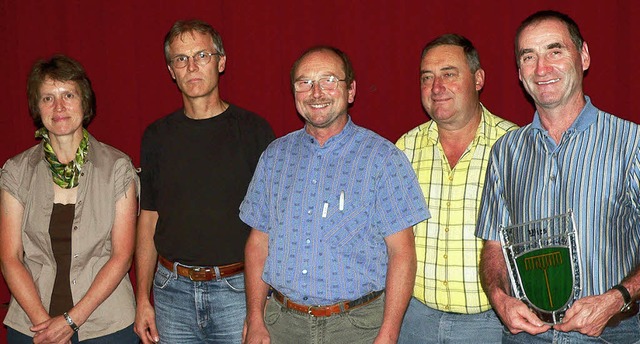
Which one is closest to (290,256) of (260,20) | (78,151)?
(78,151)

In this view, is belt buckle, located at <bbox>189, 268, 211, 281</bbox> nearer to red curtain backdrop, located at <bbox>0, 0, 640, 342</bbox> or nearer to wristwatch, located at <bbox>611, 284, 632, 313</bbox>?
red curtain backdrop, located at <bbox>0, 0, 640, 342</bbox>

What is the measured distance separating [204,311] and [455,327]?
1.05 meters

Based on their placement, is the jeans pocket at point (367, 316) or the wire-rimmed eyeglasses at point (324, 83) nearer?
the jeans pocket at point (367, 316)

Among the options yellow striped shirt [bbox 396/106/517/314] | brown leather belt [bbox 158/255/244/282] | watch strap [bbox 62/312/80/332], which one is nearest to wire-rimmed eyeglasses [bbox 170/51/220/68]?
brown leather belt [bbox 158/255/244/282]

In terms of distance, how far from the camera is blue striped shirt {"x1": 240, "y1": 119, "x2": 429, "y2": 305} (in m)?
2.77

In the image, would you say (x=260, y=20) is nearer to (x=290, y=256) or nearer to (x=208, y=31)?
(x=208, y=31)

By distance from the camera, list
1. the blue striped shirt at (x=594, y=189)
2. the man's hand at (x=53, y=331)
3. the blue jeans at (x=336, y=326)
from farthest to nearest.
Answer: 1. the man's hand at (x=53, y=331)
2. the blue jeans at (x=336, y=326)
3. the blue striped shirt at (x=594, y=189)

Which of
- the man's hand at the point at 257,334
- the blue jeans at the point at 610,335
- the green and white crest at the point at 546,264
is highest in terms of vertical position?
the green and white crest at the point at 546,264

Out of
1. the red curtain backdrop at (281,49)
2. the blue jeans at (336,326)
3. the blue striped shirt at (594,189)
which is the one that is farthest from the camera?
the red curtain backdrop at (281,49)

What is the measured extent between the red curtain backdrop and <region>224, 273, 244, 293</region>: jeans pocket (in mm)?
907

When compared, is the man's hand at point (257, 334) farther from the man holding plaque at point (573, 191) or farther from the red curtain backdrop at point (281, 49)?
the red curtain backdrop at point (281, 49)

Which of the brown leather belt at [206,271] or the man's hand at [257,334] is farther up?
the brown leather belt at [206,271]

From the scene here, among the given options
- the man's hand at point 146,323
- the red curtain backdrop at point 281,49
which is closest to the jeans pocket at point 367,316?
the man's hand at point 146,323

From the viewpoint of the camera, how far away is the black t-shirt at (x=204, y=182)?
3.19 m
